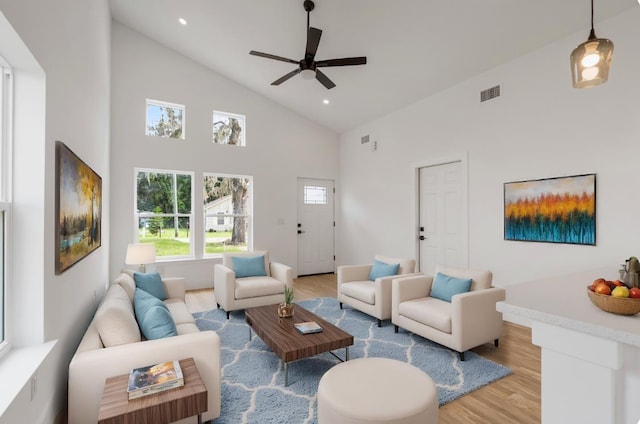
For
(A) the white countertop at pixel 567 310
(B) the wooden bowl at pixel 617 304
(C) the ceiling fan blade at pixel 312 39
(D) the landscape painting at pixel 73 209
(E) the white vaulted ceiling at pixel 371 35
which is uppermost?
(E) the white vaulted ceiling at pixel 371 35

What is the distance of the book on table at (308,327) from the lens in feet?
8.82

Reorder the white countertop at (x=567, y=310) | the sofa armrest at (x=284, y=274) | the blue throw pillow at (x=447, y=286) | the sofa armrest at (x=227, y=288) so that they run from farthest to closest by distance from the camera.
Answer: the sofa armrest at (x=284, y=274), the sofa armrest at (x=227, y=288), the blue throw pillow at (x=447, y=286), the white countertop at (x=567, y=310)

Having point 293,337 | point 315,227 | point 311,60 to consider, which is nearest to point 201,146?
point 315,227

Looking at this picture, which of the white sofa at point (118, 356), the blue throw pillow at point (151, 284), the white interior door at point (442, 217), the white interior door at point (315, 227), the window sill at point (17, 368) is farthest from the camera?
the white interior door at point (315, 227)

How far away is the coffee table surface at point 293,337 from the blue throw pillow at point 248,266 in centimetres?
130

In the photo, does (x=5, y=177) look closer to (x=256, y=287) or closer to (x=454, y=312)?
(x=256, y=287)

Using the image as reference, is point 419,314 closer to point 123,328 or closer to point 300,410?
point 300,410

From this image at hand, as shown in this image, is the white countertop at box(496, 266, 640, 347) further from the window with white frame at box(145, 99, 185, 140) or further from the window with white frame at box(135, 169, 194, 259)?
the window with white frame at box(145, 99, 185, 140)

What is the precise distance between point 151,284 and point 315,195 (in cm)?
408

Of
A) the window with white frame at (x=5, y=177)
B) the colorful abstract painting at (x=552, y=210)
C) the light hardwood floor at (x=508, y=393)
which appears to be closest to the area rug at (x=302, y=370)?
the light hardwood floor at (x=508, y=393)

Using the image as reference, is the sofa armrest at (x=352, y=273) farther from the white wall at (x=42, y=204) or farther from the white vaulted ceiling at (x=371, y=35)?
the white wall at (x=42, y=204)

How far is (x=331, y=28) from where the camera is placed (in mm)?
3828

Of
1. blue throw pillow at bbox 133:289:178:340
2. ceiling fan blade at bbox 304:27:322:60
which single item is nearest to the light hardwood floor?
blue throw pillow at bbox 133:289:178:340

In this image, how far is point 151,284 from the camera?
11.1 ft
